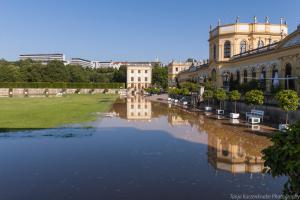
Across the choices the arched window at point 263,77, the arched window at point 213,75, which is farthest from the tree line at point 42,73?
the arched window at point 263,77

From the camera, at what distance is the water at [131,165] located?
8.54m

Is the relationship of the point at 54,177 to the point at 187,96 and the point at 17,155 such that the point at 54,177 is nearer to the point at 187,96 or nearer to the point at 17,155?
the point at 17,155

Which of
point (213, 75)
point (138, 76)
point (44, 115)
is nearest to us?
point (44, 115)

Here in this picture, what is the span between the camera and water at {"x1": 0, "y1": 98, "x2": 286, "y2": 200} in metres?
8.54

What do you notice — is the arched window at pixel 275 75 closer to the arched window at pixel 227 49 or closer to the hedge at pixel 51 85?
the arched window at pixel 227 49

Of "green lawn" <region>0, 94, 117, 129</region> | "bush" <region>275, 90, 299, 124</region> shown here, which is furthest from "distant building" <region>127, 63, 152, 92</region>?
"bush" <region>275, 90, 299, 124</region>

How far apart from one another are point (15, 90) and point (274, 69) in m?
78.2

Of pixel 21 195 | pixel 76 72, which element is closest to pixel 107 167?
pixel 21 195

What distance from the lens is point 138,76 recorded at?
12719 centimetres

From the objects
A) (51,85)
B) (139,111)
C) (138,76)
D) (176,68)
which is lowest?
(139,111)

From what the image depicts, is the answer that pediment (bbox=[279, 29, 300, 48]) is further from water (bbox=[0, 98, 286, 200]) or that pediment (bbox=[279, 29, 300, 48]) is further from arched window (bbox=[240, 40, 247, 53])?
arched window (bbox=[240, 40, 247, 53])

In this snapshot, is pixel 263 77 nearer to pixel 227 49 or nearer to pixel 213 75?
pixel 227 49

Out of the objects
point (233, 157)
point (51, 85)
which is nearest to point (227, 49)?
point (233, 157)

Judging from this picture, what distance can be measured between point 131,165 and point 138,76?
117 m
